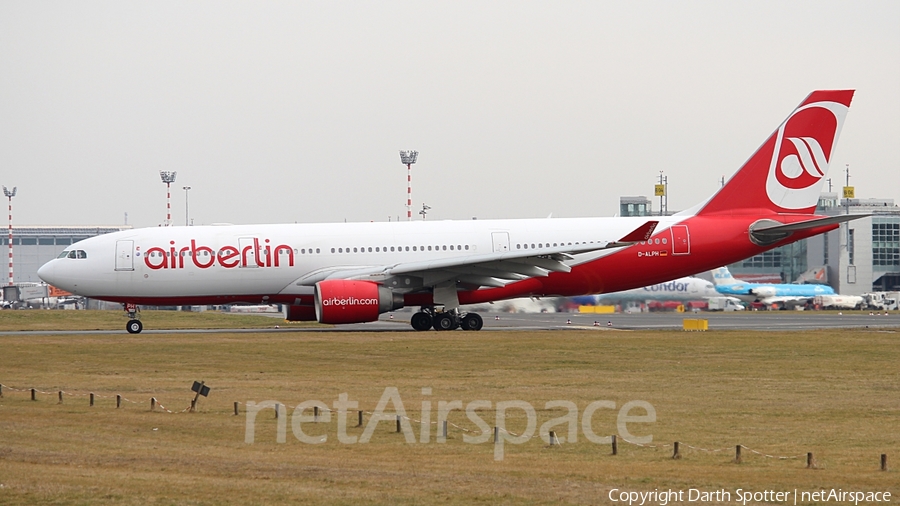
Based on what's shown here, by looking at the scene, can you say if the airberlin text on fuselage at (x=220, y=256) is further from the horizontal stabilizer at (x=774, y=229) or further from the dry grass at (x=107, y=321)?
the horizontal stabilizer at (x=774, y=229)

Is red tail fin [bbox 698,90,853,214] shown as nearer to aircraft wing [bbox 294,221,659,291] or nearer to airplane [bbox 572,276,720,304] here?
aircraft wing [bbox 294,221,659,291]

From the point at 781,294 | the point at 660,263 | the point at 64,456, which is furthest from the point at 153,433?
the point at 781,294

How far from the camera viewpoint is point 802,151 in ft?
128

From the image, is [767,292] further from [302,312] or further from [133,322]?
[133,322]

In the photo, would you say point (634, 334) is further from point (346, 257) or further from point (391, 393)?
point (391, 393)

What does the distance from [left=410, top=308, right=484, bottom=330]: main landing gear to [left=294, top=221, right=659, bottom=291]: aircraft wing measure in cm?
182

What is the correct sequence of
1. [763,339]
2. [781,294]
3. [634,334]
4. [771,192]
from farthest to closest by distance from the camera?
[781,294], [771,192], [634,334], [763,339]

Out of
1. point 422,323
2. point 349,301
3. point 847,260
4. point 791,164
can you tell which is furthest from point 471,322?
point 847,260

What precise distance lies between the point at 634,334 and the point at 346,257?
10415 millimetres

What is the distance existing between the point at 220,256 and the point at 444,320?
819 cm

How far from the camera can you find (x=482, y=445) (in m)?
15.1

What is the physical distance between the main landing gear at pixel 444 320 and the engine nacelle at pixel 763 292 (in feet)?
158

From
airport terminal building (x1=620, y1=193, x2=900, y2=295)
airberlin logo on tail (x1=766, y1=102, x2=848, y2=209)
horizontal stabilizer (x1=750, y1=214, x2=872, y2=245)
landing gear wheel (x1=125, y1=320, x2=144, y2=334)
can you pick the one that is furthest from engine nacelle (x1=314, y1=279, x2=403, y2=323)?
airport terminal building (x1=620, y1=193, x2=900, y2=295)

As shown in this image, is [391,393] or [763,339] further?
[763,339]
